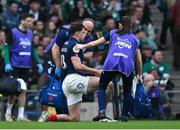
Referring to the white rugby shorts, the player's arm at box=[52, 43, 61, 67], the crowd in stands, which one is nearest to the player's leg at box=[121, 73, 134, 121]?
the white rugby shorts

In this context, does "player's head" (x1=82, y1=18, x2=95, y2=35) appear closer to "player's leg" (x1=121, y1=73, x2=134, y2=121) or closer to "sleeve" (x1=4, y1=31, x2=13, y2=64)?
"player's leg" (x1=121, y1=73, x2=134, y2=121)

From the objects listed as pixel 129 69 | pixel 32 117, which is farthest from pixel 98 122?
pixel 32 117

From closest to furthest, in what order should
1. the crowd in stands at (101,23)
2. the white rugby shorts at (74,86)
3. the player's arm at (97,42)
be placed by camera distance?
the player's arm at (97,42), the white rugby shorts at (74,86), the crowd in stands at (101,23)

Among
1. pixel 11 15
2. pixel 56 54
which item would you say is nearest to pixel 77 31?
pixel 56 54

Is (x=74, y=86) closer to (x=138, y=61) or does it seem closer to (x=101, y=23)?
(x=138, y=61)

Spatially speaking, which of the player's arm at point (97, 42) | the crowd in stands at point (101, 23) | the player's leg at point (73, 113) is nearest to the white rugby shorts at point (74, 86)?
the player's leg at point (73, 113)

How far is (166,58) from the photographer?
22.8 m

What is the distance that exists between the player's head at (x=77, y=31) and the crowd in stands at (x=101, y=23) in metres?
3.82

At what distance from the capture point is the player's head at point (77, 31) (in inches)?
600

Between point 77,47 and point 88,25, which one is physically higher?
point 88,25

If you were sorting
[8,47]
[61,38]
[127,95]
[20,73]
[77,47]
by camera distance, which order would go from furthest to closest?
[20,73], [8,47], [61,38], [127,95], [77,47]

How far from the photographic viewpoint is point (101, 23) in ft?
74.2

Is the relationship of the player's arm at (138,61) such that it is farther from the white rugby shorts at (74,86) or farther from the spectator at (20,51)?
the spectator at (20,51)

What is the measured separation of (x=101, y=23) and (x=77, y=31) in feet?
24.2
